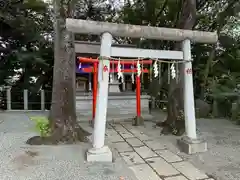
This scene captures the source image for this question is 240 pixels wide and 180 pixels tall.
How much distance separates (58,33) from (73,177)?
286 cm

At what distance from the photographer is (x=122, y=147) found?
4.72m

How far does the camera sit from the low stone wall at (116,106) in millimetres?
7898

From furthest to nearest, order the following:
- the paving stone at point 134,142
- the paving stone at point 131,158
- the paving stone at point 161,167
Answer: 1. the paving stone at point 134,142
2. the paving stone at point 131,158
3. the paving stone at point 161,167

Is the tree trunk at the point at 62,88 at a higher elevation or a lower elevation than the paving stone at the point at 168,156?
higher

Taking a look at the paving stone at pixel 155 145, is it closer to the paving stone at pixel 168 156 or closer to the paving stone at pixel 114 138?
the paving stone at pixel 168 156

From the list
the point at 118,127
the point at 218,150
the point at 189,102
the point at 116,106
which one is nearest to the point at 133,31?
the point at 189,102

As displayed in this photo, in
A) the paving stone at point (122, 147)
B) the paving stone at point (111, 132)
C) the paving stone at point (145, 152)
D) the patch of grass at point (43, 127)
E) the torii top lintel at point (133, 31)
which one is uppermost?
the torii top lintel at point (133, 31)

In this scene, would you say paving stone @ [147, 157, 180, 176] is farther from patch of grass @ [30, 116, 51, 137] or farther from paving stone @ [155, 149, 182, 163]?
patch of grass @ [30, 116, 51, 137]

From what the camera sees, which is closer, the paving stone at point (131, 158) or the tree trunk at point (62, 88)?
the paving stone at point (131, 158)

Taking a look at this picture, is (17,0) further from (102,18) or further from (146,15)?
(146,15)

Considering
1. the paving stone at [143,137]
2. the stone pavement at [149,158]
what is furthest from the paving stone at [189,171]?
the paving stone at [143,137]

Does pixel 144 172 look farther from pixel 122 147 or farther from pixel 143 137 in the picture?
pixel 143 137

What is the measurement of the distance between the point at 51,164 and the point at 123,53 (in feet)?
7.29

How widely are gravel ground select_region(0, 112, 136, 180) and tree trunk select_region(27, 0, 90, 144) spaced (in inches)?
10.0
